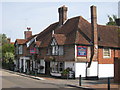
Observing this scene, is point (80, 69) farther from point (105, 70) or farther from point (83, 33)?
point (83, 33)

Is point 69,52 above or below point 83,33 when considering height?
below

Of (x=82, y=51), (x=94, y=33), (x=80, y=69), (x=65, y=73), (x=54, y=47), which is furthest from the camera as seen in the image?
(x=54, y=47)

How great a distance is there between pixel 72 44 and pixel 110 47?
5.24 m

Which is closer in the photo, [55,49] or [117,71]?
[117,71]

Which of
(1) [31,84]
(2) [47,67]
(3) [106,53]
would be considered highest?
(3) [106,53]

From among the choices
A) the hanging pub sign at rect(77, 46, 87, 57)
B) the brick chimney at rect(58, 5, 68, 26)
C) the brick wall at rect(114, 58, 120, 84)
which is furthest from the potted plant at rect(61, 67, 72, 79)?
the brick chimney at rect(58, 5, 68, 26)

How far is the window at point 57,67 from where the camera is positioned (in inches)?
1115

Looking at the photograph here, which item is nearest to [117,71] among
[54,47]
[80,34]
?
[80,34]

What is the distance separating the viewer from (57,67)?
1138 inches

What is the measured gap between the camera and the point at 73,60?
26234mm

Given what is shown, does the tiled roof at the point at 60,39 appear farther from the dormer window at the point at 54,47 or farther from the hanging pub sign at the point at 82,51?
the hanging pub sign at the point at 82,51

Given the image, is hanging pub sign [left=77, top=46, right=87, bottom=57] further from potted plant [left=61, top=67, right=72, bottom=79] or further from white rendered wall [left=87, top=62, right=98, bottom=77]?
potted plant [left=61, top=67, right=72, bottom=79]

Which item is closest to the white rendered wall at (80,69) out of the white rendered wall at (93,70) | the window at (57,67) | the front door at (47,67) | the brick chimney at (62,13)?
the white rendered wall at (93,70)

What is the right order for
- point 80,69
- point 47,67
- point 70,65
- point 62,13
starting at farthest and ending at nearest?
point 62,13 < point 47,67 < point 70,65 < point 80,69
